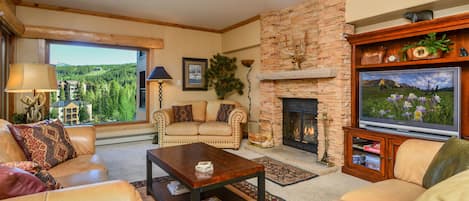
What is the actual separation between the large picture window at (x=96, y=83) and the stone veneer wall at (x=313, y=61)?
2.69 metres

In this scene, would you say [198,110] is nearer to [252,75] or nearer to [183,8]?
[252,75]

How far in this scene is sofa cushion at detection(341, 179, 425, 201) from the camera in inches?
61.9

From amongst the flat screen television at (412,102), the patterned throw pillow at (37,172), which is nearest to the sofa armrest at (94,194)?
the patterned throw pillow at (37,172)

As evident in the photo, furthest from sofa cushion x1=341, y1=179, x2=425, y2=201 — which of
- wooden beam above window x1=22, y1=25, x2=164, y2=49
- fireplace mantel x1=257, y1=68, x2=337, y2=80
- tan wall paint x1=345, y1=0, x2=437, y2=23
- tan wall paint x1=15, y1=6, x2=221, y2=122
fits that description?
wooden beam above window x1=22, y1=25, x2=164, y2=49

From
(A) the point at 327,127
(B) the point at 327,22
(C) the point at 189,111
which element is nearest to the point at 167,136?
(C) the point at 189,111

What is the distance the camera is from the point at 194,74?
6000mm

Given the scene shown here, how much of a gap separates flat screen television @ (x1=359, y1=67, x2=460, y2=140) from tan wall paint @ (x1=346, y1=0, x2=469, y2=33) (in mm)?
667

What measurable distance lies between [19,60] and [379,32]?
5.32 m

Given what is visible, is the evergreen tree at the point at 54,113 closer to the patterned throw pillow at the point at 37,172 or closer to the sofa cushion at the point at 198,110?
the sofa cushion at the point at 198,110

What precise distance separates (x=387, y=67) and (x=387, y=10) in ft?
2.18

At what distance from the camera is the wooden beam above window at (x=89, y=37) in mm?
4293

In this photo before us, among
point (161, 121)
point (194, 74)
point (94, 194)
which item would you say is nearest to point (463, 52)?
point (94, 194)

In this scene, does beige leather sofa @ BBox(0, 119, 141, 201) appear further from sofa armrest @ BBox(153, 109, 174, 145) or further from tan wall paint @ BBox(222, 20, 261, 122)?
tan wall paint @ BBox(222, 20, 261, 122)

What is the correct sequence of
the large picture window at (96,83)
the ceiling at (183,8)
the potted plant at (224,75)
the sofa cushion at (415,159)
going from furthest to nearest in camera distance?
1. the potted plant at (224,75)
2. the large picture window at (96,83)
3. the ceiling at (183,8)
4. the sofa cushion at (415,159)
